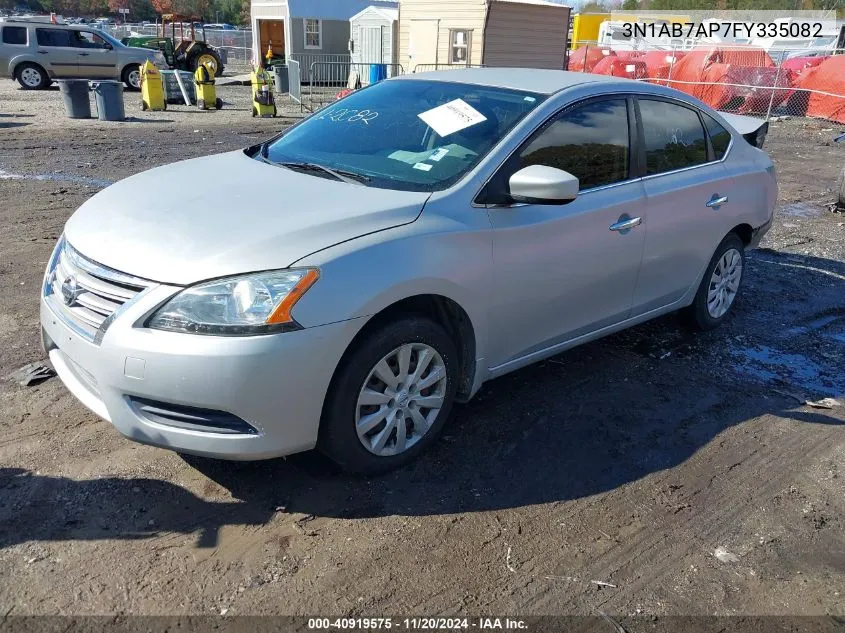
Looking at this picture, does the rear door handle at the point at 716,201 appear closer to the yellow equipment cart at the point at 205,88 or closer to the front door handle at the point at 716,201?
the front door handle at the point at 716,201

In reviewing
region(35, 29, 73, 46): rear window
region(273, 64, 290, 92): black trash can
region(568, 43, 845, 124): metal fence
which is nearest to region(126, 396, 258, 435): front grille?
region(568, 43, 845, 124): metal fence

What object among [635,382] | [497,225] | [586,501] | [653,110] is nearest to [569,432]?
[586,501]

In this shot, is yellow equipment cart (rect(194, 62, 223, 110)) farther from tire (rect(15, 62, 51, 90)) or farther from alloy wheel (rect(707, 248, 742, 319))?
alloy wheel (rect(707, 248, 742, 319))

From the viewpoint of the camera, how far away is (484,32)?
21.6 m

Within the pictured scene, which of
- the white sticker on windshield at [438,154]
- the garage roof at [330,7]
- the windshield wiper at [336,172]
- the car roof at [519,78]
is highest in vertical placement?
the garage roof at [330,7]

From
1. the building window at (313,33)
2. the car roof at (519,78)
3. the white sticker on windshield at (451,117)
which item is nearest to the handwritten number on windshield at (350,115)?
the white sticker on windshield at (451,117)

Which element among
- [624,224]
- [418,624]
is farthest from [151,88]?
[418,624]

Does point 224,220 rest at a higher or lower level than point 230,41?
lower

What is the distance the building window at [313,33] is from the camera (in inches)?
1113

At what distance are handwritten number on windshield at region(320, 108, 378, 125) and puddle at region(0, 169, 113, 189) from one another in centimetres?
608

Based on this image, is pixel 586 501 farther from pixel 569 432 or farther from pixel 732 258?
pixel 732 258

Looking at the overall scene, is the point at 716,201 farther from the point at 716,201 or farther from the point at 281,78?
the point at 281,78

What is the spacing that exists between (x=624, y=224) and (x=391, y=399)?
1.82 metres

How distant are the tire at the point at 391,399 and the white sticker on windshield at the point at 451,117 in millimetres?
1174
